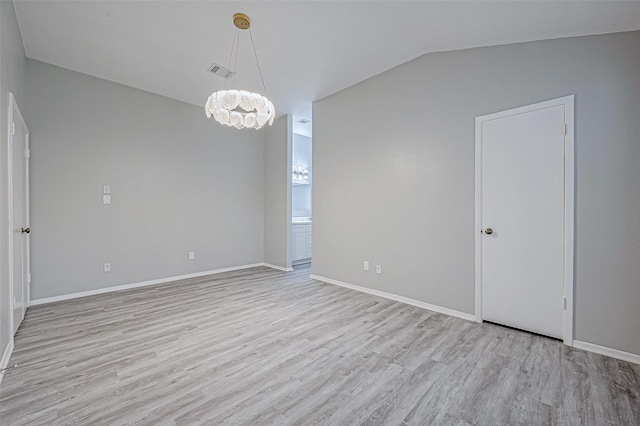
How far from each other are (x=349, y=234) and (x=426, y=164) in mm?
1501

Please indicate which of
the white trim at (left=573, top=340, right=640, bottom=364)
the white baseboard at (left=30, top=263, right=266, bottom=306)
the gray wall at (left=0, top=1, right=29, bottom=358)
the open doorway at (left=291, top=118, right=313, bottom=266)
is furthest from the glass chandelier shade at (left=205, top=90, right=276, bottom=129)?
the white trim at (left=573, top=340, right=640, bottom=364)

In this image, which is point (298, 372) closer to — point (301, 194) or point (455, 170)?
point (455, 170)

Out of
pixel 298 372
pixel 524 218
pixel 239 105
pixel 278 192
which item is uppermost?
pixel 239 105

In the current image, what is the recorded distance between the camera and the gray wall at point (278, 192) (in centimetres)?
548

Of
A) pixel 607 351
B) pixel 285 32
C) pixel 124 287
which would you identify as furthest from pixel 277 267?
pixel 607 351

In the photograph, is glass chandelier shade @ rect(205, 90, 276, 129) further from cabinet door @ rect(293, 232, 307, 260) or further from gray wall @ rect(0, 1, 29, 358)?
cabinet door @ rect(293, 232, 307, 260)

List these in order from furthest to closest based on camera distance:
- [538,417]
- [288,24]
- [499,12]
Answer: [288,24], [499,12], [538,417]

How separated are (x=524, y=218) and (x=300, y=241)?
13.9ft

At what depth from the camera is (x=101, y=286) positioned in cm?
402

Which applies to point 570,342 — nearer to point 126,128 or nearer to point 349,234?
point 349,234

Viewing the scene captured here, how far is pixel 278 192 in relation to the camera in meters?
5.64

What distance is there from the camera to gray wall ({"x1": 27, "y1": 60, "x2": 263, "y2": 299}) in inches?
142

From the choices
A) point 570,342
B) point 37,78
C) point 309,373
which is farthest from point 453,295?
point 37,78

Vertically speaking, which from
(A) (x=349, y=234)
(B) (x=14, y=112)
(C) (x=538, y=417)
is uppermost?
(B) (x=14, y=112)
